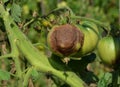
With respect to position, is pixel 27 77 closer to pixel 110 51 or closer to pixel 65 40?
pixel 65 40

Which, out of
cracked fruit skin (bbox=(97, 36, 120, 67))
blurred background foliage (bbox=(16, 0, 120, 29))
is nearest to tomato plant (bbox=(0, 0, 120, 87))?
cracked fruit skin (bbox=(97, 36, 120, 67))

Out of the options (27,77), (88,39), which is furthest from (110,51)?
(27,77)

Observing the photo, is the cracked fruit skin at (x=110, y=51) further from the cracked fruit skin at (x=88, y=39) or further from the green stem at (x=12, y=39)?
the green stem at (x=12, y=39)

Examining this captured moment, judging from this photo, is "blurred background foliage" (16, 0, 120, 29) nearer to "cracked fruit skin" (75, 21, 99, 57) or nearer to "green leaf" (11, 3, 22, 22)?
"green leaf" (11, 3, 22, 22)

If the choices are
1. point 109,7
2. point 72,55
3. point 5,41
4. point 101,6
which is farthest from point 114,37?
point 109,7

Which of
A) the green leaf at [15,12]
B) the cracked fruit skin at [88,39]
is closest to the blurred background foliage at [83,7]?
the green leaf at [15,12]

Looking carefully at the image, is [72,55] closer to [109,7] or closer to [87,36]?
[87,36]
